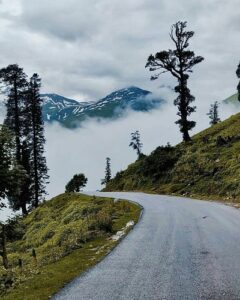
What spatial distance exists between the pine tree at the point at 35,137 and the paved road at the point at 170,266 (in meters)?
38.8

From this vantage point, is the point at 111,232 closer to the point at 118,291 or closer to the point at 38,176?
the point at 118,291

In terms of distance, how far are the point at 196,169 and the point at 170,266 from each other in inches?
1463

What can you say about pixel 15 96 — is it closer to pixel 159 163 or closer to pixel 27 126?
pixel 27 126

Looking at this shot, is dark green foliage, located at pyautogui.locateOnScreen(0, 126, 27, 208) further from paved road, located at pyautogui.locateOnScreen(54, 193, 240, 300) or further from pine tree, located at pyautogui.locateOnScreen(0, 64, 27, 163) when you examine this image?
pine tree, located at pyautogui.locateOnScreen(0, 64, 27, 163)

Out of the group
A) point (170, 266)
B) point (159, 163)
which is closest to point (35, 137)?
point (159, 163)

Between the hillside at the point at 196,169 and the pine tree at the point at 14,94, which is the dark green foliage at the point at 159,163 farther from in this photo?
the pine tree at the point at 14,94

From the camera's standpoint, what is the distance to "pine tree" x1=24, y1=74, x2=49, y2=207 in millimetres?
60697

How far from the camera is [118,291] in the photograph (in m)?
11.7

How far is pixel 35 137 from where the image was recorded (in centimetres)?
6162

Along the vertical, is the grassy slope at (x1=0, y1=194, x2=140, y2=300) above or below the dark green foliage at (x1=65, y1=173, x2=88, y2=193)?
below

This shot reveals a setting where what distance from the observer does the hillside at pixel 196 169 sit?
143 ft

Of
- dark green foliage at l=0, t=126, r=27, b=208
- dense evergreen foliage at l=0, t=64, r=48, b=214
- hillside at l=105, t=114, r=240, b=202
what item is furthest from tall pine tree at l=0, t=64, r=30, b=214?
dark green foliage at l=0, t=126, r=27, b=208

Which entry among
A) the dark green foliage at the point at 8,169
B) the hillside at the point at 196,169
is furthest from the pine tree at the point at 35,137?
the dark green foliage at the point at 8,169

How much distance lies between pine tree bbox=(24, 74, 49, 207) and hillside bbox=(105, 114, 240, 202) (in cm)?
1144
